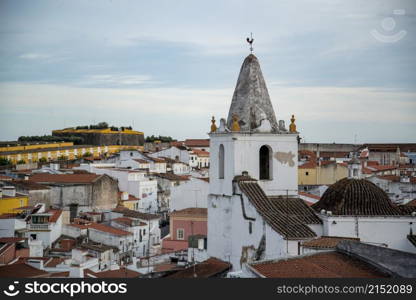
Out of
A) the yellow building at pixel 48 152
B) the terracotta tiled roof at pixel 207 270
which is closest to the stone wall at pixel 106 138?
the yellow building at pixel 48 152

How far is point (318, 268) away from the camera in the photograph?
36.8 ft

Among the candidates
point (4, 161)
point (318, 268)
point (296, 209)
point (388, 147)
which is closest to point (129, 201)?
point (4, 161)

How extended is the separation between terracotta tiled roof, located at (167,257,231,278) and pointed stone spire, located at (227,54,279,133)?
304 cm

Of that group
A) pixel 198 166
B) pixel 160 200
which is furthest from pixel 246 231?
pixel 198 166

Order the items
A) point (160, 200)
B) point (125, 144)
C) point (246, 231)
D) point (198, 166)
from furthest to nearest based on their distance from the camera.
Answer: point (125, 144)
point (198, 166)
point (160, 200)
point (246, 231)

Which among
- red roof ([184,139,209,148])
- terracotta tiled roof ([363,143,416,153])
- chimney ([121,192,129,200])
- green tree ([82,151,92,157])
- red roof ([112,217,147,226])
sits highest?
red roof ([184,139,209,148])

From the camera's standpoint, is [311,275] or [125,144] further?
[125,144]

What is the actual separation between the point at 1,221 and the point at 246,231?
11.4 metres

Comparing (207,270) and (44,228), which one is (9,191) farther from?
(207,270)

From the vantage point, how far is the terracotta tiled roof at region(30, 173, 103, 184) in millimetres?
35844

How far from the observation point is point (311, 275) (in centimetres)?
1057

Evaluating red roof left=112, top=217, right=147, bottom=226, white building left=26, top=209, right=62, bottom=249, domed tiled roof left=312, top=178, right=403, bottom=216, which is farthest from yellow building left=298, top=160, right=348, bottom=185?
domed tiled roof left=312, top=178, right=403, bottom=216

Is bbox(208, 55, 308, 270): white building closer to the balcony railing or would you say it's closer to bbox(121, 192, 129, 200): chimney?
the balcony railing

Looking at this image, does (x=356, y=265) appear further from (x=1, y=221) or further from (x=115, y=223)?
(x=115, y=223)
